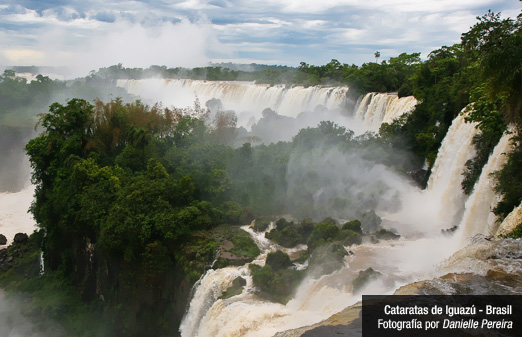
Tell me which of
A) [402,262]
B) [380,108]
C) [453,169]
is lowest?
[402,262]

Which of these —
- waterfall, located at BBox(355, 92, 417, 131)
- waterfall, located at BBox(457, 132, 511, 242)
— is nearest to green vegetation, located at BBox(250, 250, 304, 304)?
waterfall, located at BBox(457, 132, 511, 242)

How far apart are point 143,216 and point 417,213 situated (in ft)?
38.1

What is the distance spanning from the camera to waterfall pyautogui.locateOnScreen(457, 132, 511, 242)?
13.6 metres

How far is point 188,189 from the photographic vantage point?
1828 cm

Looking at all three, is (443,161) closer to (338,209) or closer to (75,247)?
(338,209)

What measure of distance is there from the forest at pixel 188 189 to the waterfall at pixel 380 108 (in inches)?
42.7

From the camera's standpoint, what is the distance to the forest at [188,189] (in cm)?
1360

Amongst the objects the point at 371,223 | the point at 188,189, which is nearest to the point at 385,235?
the point at 371,223

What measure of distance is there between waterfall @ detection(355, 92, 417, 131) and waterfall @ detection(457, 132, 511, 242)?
1120 cm

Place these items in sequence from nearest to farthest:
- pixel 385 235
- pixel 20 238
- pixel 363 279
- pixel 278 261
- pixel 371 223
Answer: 1. pixel 363 279
2. pixel 278 261
3. pixel 385 235
4. pixel 371 223
5. pixel 20 238

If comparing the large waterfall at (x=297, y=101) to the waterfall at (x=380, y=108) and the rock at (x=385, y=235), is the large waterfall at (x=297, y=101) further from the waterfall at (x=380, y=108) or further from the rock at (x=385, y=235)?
the rock at (x=385, y=235)

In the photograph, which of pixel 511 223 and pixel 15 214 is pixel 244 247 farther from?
pixel 15 214

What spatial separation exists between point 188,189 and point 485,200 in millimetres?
11099

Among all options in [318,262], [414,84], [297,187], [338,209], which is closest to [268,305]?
[318,262]
